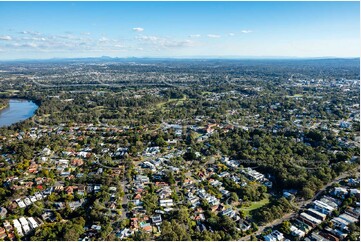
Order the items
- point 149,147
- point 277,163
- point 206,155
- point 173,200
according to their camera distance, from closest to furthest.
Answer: point 173,200 < point 277,163 < point 206,155 < point 149,147

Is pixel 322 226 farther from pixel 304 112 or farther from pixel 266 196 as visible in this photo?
pixel 304 112

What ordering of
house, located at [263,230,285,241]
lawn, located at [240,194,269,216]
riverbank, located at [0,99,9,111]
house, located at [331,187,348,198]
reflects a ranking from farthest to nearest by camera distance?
riverbank, located at [0,99,9,111] → house, located at [331,187,348,198] → lawn, located at [240,194,269,216] → house, located at [263,230,285,241]

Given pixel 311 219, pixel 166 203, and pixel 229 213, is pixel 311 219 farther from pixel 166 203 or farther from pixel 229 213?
pixel 166 203

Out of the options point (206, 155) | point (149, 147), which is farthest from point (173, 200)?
point (149, 147)

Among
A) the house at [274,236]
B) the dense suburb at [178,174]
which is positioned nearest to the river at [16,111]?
the dense suburb at [178,174]

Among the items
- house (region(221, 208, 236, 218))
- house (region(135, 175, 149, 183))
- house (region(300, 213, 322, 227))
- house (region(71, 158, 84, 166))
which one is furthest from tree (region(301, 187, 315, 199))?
house (region(71, 158, 84, 166))

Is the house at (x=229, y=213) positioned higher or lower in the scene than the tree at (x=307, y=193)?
lower

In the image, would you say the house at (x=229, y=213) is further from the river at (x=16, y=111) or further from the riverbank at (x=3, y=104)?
the riverbank at (x=3, y=104)

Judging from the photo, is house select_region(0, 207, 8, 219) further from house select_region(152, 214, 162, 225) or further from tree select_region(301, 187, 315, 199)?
tree select_region(301, 187, 315, 199)

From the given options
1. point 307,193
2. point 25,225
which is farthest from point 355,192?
point 25,225
